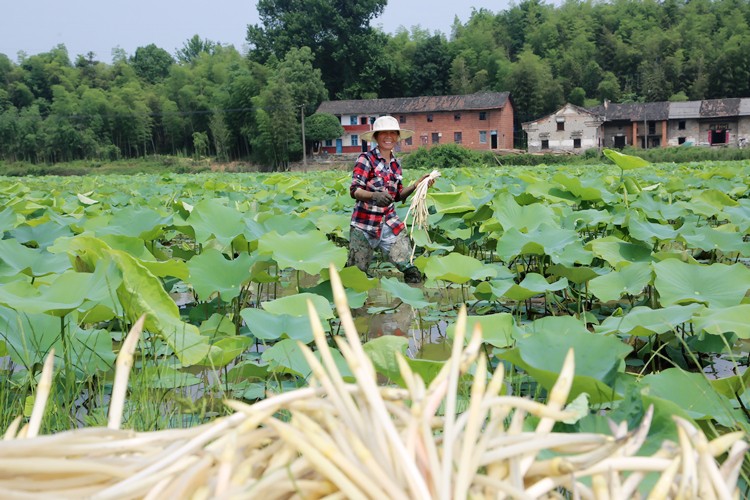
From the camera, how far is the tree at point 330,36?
43.0m

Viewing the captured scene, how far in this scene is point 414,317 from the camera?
8.59 feet

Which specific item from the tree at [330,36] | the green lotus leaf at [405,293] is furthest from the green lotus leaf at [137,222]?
the tree at [330,36]

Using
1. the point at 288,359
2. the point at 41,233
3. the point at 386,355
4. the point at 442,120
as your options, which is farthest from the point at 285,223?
the point at 442,120

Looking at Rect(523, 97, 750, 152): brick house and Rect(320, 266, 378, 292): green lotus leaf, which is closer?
Rect(320, 266, 378, 292): green lotus leaf

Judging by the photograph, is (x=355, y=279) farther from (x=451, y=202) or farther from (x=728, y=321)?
(x=451, y=202)

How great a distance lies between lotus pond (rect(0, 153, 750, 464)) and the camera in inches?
41.9

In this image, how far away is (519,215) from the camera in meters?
3.21

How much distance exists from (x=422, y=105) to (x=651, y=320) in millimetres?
31763

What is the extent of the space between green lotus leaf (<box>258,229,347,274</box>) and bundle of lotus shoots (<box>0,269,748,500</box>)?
5.94 ft

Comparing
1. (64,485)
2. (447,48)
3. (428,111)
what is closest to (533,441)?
(64,485)

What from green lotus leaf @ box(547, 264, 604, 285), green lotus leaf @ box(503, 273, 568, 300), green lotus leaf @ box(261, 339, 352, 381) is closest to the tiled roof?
green lotus leaf @ box(547, 264, 604, 285)

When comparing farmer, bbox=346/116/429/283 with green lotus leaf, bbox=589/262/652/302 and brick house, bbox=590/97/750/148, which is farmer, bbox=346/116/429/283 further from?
brick house, bbox=590/97/750/148

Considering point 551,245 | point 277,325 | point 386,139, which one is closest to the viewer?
point 277,325

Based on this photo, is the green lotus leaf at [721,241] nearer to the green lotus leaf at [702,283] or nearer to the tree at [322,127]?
the green lotus leaf at [702,283]
